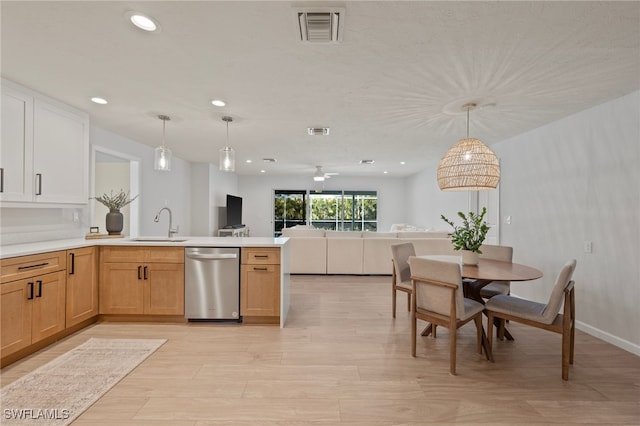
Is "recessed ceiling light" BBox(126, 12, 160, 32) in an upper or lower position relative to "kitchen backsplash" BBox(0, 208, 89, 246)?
upper

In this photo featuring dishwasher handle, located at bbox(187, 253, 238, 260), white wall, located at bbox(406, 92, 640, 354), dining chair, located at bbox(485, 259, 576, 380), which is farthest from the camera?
dishwasher handle, located at bbox(187, 253, 238, 260)

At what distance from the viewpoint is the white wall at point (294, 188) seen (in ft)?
32.3

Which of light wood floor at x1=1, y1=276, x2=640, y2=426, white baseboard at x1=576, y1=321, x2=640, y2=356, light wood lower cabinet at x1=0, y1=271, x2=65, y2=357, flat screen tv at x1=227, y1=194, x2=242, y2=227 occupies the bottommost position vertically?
light wood floor at x1=1, y1=276, x2=640, y2=426

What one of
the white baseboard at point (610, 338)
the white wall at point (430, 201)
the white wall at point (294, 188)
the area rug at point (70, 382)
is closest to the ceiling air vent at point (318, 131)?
the area rug at point (70, 382)

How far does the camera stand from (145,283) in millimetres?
3248

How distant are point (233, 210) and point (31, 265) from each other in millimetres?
5986

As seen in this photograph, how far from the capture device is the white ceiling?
1736 millimetres

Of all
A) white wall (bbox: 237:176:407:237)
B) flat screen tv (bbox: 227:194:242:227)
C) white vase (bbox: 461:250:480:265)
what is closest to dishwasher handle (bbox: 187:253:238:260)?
white vase (bbox: 461:250:480:265)

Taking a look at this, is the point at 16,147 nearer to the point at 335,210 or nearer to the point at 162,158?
the point at 162,158

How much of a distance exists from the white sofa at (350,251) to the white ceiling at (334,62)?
2311 millimetres

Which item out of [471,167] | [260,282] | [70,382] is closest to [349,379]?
[260,282]

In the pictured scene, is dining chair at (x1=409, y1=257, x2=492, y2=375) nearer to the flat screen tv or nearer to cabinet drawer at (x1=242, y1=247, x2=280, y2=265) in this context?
cabinet drawer at (x1=242, y1=247, x2=280, y2=265)

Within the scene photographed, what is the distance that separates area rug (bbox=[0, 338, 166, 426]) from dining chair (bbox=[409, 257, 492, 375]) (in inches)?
96.3

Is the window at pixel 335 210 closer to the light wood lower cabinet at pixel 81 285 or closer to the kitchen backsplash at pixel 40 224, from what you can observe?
the kitchen backsplash at pixel 40 224
